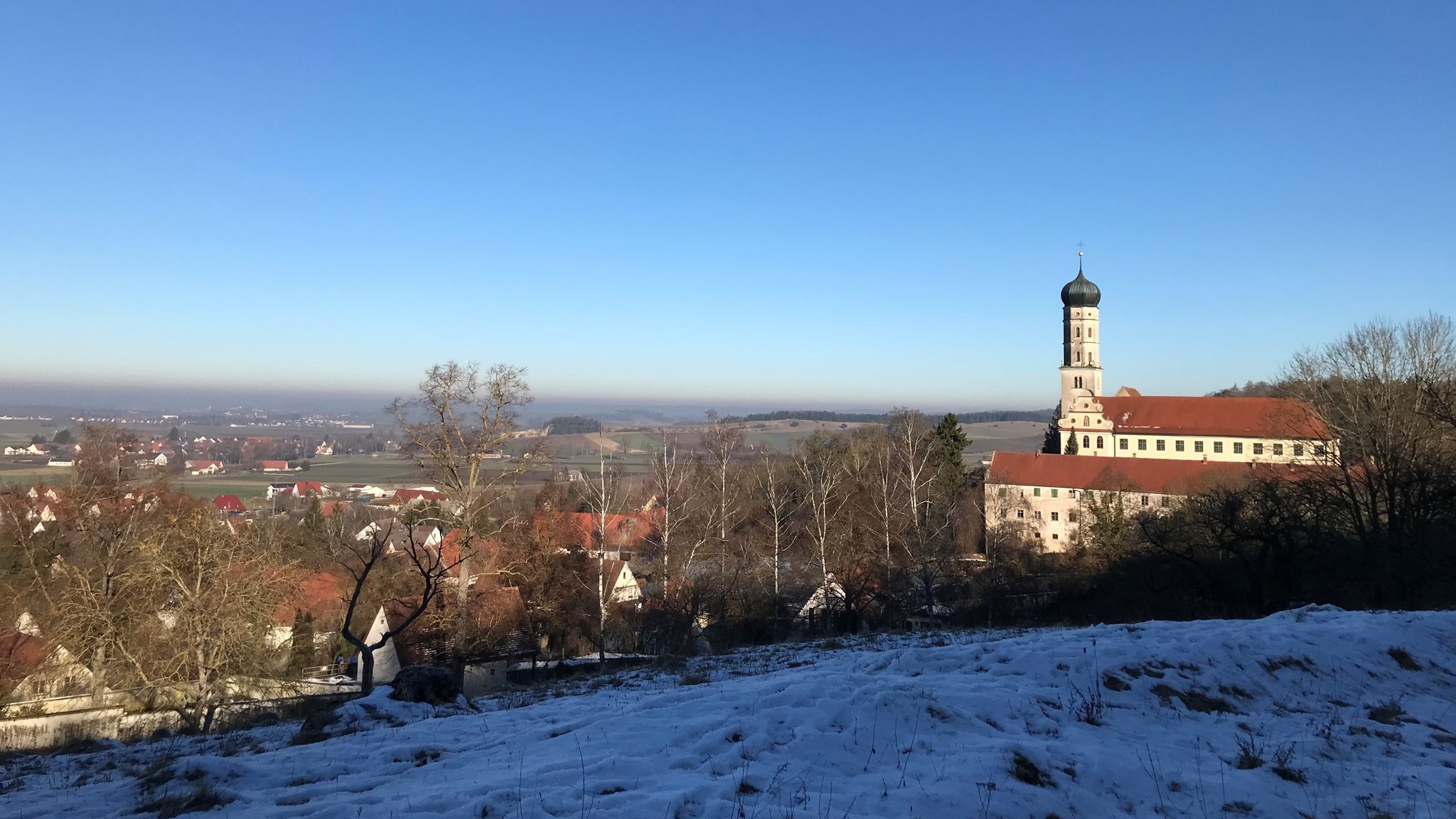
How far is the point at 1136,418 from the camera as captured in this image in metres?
65.8

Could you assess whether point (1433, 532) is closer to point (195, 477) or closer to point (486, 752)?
point (486, 752)

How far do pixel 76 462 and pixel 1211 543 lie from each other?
112 ft

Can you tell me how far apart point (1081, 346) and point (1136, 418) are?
26.2 feet

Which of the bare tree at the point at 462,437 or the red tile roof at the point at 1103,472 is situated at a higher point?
the bare tree at the point at 462,437

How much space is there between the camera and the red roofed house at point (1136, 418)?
61.5 m

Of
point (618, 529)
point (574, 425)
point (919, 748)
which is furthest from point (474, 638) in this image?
point (574, 425)

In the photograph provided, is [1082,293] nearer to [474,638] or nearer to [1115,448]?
[1115,448]

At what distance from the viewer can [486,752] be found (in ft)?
19.6

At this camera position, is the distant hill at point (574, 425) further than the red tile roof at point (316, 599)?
Yes

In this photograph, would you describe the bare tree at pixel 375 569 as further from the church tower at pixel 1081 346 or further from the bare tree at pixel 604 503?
the church tower at pixel 1081 346

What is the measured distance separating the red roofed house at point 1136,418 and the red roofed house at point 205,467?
67.0 metres

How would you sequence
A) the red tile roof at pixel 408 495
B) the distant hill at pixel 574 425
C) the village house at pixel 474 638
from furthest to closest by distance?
1. the distant hill at pixel 574 425
2. the red tile roof at pixel 408 495
3. the village house at pixel 474 638

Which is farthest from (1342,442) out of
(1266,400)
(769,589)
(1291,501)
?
(1266,400)

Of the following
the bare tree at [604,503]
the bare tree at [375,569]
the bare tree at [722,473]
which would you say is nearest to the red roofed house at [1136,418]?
the bare tree at [722,473]
